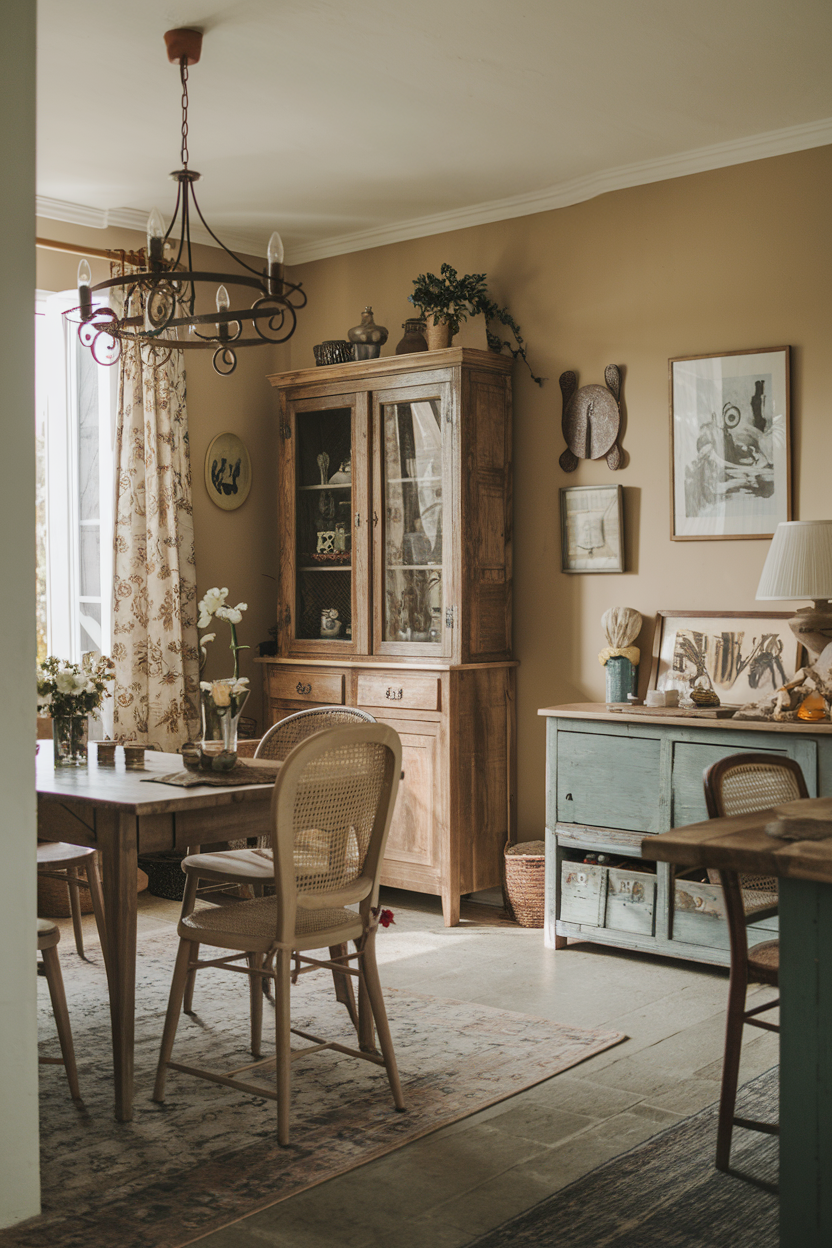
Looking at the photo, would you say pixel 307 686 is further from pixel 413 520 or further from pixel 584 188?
pixel 584 188

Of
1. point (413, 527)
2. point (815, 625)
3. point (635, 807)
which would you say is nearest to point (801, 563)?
point (815, 625)

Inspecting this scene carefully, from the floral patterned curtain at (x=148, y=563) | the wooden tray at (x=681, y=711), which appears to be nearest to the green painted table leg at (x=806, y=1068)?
the wooden tray at (x=681, y=711)

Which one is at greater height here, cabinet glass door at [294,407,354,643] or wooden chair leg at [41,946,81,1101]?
cabinet glass door at [294,407,354,643]

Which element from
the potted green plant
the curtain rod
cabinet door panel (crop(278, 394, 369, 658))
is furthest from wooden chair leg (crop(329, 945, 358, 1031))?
the curtain rod

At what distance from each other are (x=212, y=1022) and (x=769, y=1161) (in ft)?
5.30

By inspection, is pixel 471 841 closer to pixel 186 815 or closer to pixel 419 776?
pixel 419 776

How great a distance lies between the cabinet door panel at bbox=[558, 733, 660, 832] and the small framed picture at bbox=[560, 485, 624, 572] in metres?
0.83

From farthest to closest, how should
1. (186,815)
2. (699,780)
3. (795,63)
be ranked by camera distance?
1. (699,780)
2. (795,63)
3. (186,815)

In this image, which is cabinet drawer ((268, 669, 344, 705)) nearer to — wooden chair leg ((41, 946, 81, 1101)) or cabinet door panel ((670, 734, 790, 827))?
cabinet door panel ((670, 734, 790, 827))

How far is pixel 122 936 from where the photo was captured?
2.77m

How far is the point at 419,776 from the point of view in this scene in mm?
4812

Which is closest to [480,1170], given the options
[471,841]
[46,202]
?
[471,841]

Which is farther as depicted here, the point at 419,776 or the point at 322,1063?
the point at 419,776

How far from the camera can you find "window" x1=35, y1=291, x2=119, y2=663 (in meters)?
5.26
